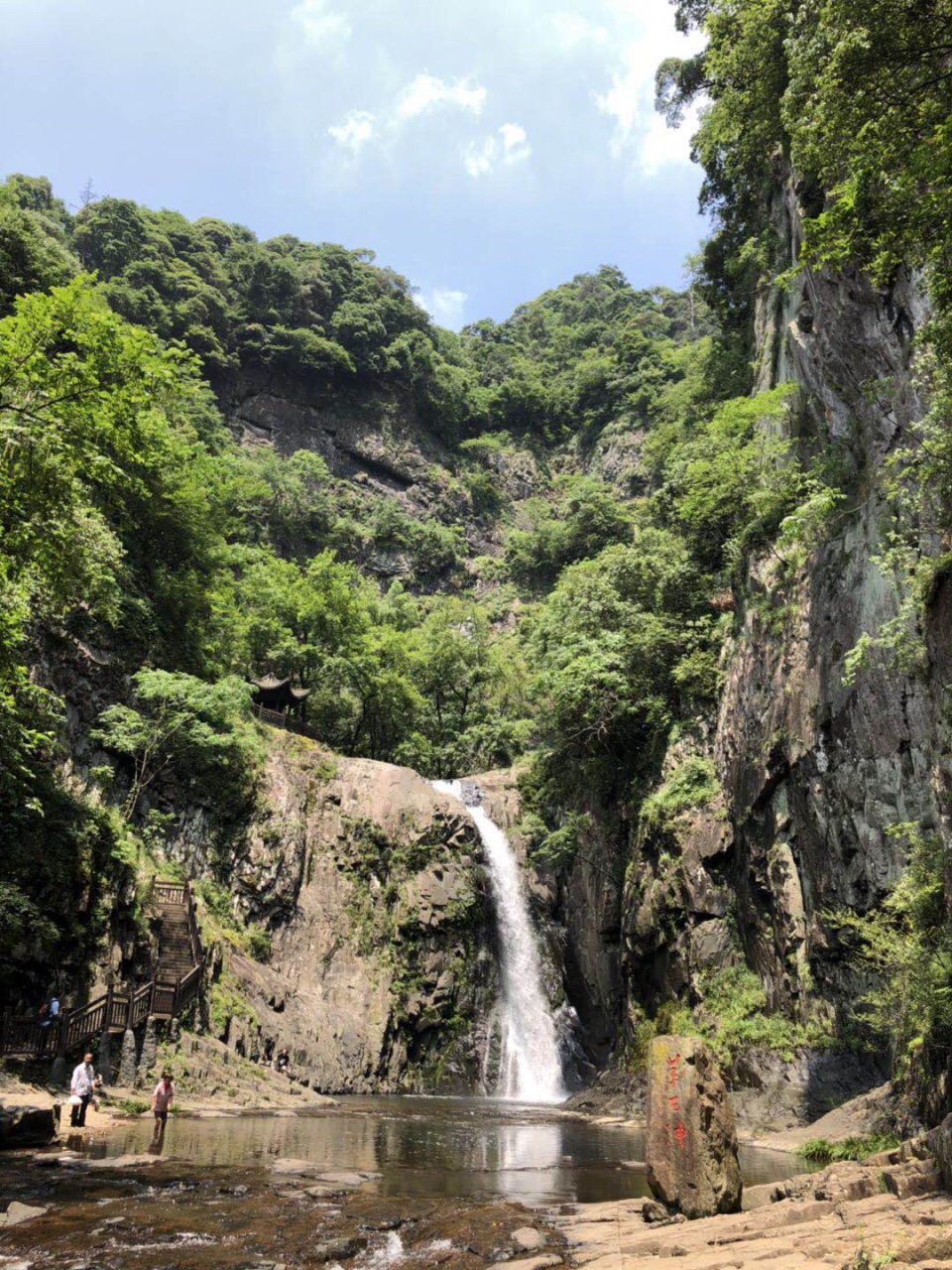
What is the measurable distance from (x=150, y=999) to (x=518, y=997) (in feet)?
44.2

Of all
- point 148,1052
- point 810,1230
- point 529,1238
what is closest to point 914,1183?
point 810,1230

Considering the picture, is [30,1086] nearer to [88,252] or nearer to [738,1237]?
[738,1237]

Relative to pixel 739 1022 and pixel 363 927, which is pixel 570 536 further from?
pixel 739 1022

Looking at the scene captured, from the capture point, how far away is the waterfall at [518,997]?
24438 mm

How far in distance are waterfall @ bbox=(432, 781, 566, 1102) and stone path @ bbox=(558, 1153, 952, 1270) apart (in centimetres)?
1733

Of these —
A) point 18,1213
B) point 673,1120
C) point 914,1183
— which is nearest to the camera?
point 914,1183

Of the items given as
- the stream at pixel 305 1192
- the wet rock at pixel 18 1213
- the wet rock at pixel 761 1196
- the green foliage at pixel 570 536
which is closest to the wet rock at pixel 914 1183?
the wet rock at pixel 761 1196

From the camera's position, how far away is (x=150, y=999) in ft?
54.0

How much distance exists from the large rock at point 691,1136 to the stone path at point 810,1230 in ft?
1.15

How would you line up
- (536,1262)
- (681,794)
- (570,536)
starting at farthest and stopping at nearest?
1. (570,536)
2. (681,794)
3. (536,1262)

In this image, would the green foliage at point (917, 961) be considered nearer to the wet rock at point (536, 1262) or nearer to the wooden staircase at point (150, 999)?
the wet rock at point (536, 1262)

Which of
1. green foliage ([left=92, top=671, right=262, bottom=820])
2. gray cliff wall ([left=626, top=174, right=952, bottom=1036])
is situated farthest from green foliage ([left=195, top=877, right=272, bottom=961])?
gray cliff wall ([left=626, top=174, right=952, bottom=1036])

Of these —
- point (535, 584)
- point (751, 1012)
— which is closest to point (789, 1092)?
point (751, 1012)

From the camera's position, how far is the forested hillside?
10594mm
